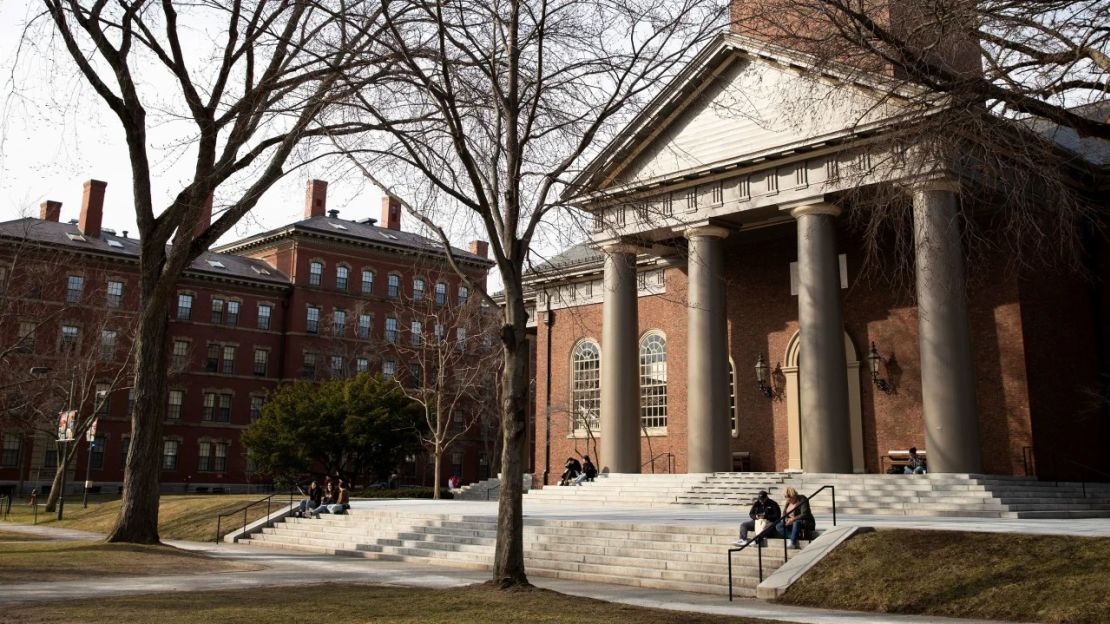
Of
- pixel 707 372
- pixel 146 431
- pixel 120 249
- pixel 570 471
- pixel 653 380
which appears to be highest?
pixel 120 249

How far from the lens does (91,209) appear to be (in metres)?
59.7

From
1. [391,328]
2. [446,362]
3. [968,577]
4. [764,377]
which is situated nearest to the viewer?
[968,577]

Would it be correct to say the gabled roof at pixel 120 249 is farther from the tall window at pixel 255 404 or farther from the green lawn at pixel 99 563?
the green lawn at pixel 99 563

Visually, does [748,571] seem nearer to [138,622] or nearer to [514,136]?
[514,136]

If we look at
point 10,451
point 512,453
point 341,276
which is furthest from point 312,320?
point 512,453

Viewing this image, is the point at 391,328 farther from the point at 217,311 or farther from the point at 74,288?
the point at 74,288

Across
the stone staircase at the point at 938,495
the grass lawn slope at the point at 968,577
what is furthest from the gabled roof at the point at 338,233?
the grass lawn slope at the point at 968,577

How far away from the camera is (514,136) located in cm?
1351

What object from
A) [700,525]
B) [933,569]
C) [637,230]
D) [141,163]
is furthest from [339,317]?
[933,569]

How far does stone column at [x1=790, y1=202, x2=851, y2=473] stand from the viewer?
23625 mm

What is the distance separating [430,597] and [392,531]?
34.8 feet

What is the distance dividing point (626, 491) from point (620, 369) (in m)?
4.06

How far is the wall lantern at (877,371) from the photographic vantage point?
89.4ft

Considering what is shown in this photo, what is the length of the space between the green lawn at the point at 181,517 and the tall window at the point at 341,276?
32080 millimetres
